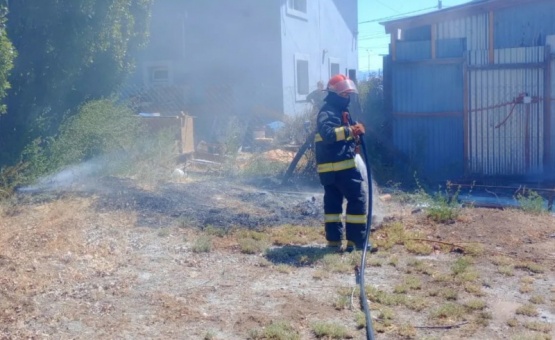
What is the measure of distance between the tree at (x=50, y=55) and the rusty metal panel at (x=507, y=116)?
6242 mm

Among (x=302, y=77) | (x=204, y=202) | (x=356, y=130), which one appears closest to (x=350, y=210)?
(x=356, y=130)

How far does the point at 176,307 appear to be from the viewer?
5.23 meters

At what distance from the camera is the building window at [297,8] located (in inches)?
730

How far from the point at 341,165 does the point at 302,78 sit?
43.3ft

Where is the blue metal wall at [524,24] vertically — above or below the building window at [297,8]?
below

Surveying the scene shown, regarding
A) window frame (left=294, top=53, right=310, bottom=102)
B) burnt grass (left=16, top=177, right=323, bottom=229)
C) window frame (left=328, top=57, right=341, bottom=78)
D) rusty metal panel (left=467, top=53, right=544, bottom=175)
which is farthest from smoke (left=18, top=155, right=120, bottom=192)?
window frame (left=328, top=57, right=341, bottom=78)

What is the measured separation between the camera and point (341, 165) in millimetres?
6734

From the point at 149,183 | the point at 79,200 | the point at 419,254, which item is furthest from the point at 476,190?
the point at 79,200

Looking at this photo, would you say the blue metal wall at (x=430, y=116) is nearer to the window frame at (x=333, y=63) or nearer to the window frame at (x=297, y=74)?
the window frame at (x=297, y=74)

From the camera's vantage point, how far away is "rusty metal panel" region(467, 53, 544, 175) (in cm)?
1117

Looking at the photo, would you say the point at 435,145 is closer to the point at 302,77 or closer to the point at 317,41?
the point at 302,77

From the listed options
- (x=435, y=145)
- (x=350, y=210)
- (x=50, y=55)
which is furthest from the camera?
(x=435, y=145)

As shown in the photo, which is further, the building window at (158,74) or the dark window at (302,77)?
the building window at (158,74)

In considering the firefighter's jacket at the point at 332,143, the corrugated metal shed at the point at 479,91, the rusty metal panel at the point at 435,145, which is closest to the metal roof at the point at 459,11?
the corrugated metal shed at the point at 479,91
